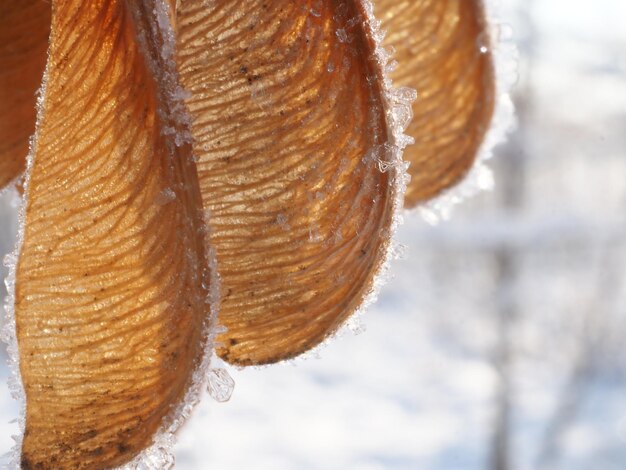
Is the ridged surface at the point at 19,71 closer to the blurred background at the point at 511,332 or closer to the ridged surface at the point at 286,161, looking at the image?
the ridged surface at the point at 286,161

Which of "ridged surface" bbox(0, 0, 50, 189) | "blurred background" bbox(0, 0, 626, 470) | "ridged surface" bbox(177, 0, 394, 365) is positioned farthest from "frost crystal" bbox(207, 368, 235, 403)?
"blurred background" bbox(0, 0, 626, 470)

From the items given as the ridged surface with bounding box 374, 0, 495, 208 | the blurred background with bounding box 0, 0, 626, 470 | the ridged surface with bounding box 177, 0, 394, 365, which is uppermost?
the ridged surface with bounding box 177, 0, 394, 365

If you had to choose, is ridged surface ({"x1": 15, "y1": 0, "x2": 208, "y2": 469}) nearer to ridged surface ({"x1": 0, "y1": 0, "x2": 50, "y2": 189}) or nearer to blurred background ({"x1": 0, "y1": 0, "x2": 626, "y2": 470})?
ridged surface ({"x1": 0, "y1": 0, "x2": 50, "y2": 189})

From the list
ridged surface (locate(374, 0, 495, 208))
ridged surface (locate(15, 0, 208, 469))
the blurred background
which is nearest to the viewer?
ridged surface (locate(15, 0, 208, 469))

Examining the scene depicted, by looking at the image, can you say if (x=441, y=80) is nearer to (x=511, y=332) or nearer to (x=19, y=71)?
(x=19, y=71)

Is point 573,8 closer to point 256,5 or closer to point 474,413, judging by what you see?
point 474,413

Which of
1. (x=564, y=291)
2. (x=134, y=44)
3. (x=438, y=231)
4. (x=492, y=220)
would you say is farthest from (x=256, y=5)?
(x=564, y=291)

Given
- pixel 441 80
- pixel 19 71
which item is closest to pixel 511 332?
pixel 441 80

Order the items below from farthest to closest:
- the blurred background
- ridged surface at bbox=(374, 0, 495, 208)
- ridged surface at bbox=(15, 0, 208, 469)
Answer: the blurred background
ridged surface at bbox=(374, 0, 495, 208)
ridged surface at bbox=(15, 0, 208, 469)
